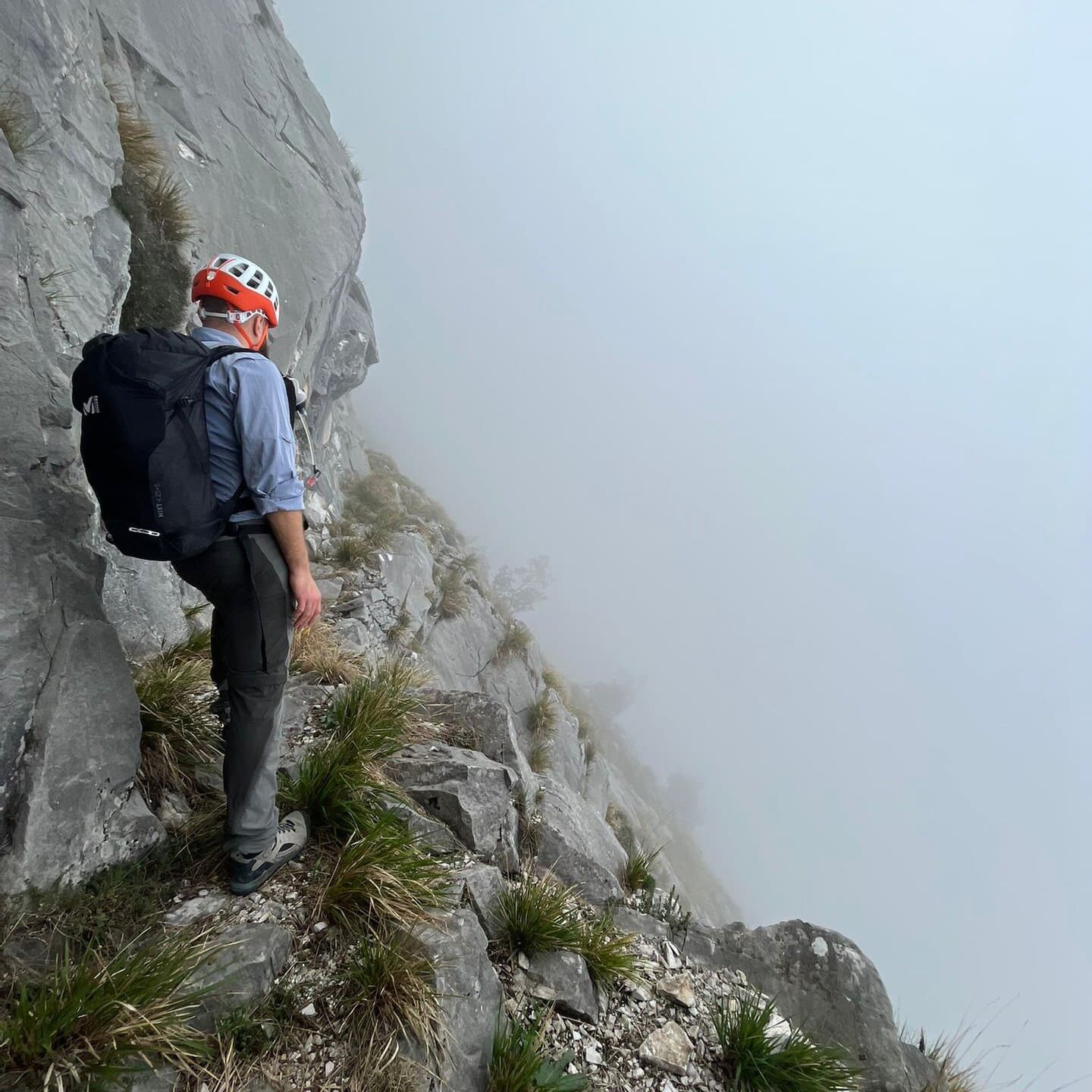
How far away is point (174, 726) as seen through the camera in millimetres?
4309

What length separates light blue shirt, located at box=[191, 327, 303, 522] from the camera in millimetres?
3045

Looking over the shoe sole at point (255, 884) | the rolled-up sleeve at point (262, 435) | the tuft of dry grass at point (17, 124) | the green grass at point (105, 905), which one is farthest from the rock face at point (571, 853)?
the tuft of dry grass at point (17, 124)

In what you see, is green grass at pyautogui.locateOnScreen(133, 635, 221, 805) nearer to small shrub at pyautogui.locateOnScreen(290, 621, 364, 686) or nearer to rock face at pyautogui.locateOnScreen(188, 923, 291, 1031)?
rock face at pyautogui.locateOnScreen(188, 923, 291, 1031)

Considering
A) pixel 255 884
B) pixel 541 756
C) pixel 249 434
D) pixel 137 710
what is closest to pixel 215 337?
pixel 249 434

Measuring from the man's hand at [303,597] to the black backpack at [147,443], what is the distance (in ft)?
1.62

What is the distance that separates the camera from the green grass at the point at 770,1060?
3.67 metres

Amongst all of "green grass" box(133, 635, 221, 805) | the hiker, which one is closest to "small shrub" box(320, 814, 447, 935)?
the hiker

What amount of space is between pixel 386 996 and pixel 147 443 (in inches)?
126

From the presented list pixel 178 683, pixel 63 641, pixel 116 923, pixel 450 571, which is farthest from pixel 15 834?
pixel 450 571

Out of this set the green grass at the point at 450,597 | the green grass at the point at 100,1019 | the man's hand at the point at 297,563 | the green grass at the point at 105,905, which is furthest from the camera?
the green grass at the point at 450,597

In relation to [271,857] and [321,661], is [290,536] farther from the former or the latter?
[321,661]

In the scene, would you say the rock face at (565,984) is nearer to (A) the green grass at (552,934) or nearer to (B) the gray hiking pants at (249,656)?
(A) the green grass at (552,934)

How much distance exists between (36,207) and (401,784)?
6.32m

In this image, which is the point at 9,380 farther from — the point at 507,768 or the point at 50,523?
the point at 507,768
